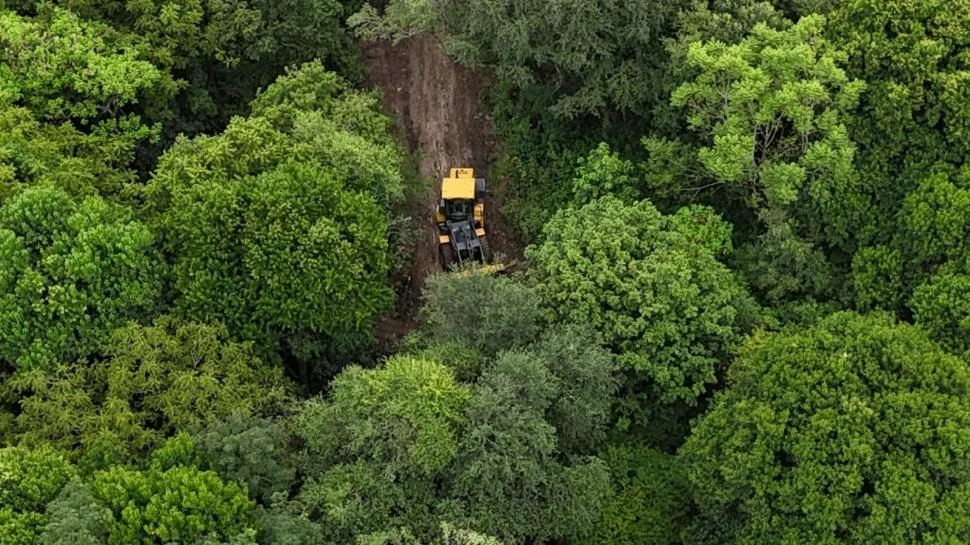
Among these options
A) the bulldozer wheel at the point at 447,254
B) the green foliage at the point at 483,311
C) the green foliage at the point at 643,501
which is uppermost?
the bulldozer wheel at the point at 447,254

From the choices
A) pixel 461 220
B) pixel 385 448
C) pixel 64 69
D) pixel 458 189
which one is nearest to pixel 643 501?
pixel 385 448

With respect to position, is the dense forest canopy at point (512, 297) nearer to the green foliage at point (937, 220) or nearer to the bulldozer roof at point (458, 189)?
the green foliage at point (937, 220)

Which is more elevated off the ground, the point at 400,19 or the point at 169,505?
the point at 400,19

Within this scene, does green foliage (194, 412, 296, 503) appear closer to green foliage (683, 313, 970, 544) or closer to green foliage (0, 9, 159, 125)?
green foliage (683, 313, 970, 544)

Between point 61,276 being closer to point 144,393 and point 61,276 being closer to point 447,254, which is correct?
point 144,393

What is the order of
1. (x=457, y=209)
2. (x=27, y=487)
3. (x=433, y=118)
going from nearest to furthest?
(x=27, y=487), (x=457, y=209), (x=433, y=118)

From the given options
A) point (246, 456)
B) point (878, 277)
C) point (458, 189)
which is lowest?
point (246, 456)

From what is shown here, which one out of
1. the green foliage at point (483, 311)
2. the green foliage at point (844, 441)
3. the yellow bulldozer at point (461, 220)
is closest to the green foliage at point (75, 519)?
the green foliage at point (483, 311)
